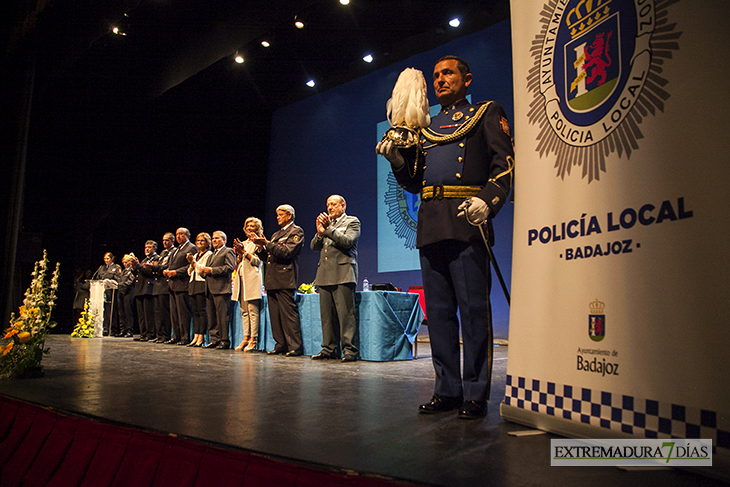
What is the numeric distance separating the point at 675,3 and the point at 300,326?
4611mm

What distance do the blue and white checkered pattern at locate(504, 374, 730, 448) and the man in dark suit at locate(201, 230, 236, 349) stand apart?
188 inches

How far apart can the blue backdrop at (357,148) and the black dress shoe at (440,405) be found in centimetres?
512

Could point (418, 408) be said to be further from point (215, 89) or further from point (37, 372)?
point (215, 89)

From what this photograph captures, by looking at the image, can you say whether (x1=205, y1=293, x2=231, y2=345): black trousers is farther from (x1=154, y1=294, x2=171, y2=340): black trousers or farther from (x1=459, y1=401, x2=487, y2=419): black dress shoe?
(x1=459, y1=401, x2=487, y2=419): black dress shoe

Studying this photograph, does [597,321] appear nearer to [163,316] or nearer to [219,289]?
[219,289]

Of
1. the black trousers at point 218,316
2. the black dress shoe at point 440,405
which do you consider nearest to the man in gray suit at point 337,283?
the black trousers at point 218,316

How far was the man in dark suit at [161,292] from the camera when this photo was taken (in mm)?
7062

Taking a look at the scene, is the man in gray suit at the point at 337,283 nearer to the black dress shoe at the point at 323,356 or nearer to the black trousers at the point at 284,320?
the black dress shoe at the point at 323,356

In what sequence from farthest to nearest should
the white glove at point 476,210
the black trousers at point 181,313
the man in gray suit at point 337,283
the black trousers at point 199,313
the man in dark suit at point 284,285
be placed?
the black trousers at point 181,313, the black trousers at point 199,313, the man in dark suit at point 284,285, the man in gray suit at point 337,283, the white glove at point 476,210

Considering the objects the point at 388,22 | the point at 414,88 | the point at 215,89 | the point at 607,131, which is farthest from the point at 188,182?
the point at 607,131

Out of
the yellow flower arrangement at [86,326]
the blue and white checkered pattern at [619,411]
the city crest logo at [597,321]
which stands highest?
the city crest logo at [597,321]

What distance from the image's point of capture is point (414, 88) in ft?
6.84

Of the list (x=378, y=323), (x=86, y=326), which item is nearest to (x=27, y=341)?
(x=378, y=323)

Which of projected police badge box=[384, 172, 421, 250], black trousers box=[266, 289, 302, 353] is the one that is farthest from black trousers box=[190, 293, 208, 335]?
projected police badge box=[384, 172, 421, 250]
